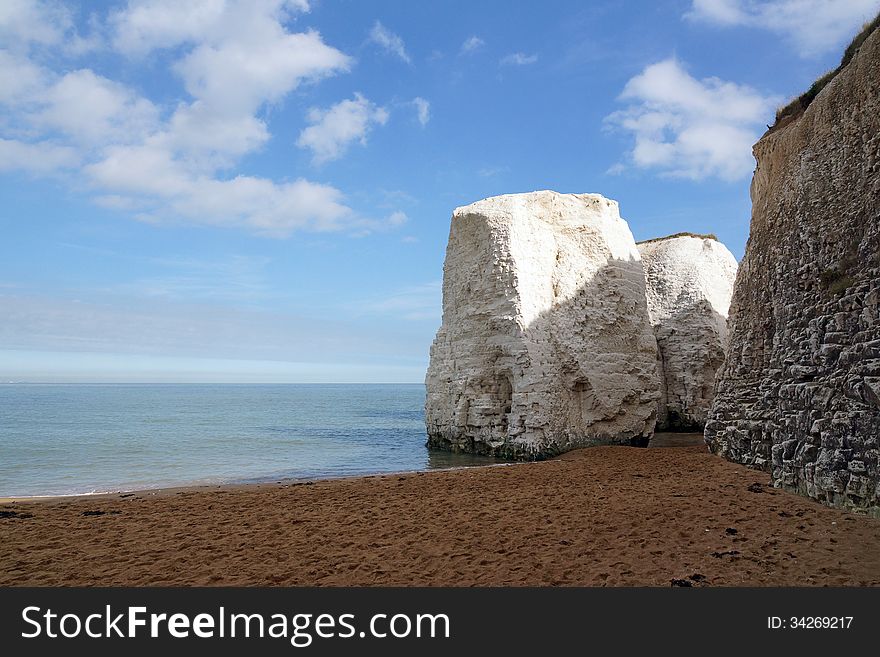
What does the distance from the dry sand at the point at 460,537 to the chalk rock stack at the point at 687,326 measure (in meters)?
15.5

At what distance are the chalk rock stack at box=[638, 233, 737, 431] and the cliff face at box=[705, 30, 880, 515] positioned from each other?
13251 millimetres

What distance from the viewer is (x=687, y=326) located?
1041 inches

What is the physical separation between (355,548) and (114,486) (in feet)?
32.7

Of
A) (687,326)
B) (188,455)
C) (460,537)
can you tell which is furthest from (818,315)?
(188,455)

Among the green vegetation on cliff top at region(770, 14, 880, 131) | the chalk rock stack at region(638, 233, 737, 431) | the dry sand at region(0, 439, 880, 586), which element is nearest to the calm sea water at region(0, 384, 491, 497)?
the dry sand at region(0, 439, 880, 586)

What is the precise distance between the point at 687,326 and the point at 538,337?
35.7 ft

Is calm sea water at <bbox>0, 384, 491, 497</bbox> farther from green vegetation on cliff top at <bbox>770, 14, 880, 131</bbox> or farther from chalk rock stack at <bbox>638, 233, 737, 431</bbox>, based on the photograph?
green vegetation on cliff top at <bbox>770, 14, 880, 131</bbox>

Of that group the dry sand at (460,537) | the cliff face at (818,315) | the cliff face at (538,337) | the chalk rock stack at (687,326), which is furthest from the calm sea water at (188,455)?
the chalk rock stack at (687,326)

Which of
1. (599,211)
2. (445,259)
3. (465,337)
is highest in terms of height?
(599,211)

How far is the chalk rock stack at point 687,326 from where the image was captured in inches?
1015

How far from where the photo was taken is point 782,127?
1392cm

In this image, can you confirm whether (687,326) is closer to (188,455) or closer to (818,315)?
(818,315)
